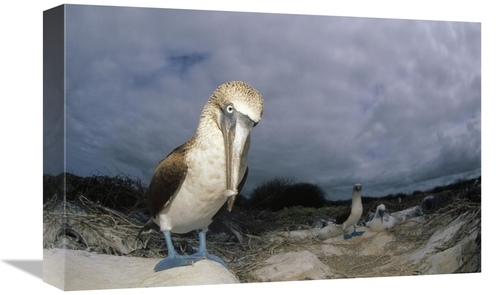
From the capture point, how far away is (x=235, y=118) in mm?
8078

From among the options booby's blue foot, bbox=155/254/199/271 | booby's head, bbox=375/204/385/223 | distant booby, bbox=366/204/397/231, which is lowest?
booby's blue foot, bbox=155/254/199/271

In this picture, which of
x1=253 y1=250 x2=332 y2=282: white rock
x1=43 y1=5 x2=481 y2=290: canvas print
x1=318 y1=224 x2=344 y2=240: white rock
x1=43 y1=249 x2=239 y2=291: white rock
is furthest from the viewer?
x1=318 y1=224 x2=344 y2=240: white rock

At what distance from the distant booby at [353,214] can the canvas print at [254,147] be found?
2 centimetres

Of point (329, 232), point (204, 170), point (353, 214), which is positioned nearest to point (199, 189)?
point (204, 170)

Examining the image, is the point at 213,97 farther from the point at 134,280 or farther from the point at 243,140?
the point at 134,280

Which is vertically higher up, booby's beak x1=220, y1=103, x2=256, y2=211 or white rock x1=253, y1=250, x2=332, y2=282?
booby's beak x1=220, y1=103, x2=256, y2=211

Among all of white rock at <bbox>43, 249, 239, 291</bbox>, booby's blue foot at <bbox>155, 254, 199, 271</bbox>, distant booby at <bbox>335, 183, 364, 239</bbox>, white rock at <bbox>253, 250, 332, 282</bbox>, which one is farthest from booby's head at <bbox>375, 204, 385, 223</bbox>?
booby's blue foot at <bbox>155, 254, 199, 271</bbox>

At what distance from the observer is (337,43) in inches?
348

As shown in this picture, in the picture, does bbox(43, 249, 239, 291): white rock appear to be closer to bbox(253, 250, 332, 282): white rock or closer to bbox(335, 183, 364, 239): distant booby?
bbox(253, 250, 332, 282): white rock

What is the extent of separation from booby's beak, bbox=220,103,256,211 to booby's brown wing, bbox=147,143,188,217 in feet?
1.29

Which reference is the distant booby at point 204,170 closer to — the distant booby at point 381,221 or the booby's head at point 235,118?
the booby's head at point 235,118

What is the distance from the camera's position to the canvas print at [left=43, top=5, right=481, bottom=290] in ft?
26.1

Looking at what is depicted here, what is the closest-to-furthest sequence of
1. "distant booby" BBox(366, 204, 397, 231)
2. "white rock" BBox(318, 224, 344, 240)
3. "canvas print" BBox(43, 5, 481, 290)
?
"canvas print" BBox(43, 5, 481, 290)
"white rock" BBox(318, 224, 344, 240)
"distant booby" BBox(366, 204, 397, 231)

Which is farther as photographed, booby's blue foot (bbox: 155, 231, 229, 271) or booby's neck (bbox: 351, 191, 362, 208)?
booby's neck (bbox: 351, 191, 362, 208)
